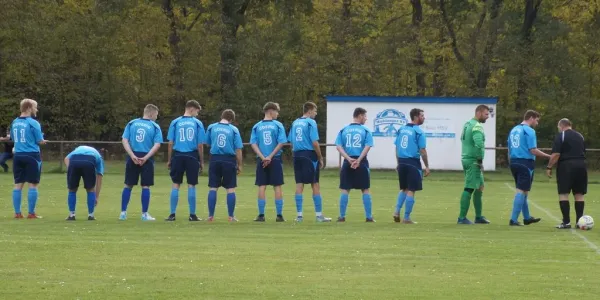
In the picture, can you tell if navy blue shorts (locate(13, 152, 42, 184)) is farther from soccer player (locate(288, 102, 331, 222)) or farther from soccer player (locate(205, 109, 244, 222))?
soccer player (locate(288, 102, 331, 222))

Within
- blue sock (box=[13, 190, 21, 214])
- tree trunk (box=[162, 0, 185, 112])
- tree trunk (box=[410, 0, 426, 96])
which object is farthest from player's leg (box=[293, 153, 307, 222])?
tree trunk (box=[410, 0, 426, 96])

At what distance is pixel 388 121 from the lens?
137 ft

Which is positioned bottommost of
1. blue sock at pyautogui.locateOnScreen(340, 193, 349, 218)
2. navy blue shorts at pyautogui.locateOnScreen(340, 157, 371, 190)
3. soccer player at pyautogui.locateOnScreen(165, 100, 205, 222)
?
blue sock at pyautogui.locateOnScreen(340, 193, 349, 218)

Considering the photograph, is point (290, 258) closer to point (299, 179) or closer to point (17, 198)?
point (299, 179)

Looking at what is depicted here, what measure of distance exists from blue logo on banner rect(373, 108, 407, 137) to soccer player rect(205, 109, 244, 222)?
23.2 meters

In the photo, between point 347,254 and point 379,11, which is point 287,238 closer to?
point 347,254

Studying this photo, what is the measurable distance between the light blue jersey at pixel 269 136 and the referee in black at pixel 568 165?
178 inches

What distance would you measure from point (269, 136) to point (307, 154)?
2.43 ft

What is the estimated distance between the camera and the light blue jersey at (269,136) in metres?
18.7

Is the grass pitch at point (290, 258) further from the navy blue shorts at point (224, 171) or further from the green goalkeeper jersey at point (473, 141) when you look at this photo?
the green goalkeeper jersey at point (473, 141)

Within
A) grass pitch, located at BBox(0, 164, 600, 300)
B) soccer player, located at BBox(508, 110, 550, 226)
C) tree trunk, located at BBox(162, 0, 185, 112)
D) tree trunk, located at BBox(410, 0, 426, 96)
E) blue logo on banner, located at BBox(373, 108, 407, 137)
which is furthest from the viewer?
tree trunk, located at BBox(410, 0, 426, 96)

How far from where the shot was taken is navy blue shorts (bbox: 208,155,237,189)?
18.5 m

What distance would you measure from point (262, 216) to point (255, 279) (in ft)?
25.3

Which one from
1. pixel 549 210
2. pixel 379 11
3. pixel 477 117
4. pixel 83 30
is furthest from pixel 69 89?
pixel 477 117
